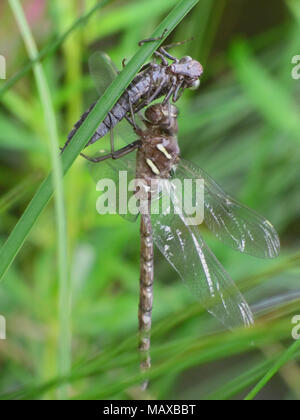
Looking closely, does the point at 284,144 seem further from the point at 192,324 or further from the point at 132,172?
the point at 132,172

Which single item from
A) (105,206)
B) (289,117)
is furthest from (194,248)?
(289,117)

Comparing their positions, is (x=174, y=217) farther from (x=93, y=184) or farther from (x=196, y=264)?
(x=93, y=184)

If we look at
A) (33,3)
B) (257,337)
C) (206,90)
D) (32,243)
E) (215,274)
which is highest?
(206,90)

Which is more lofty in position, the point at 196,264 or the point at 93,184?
the point at 93,184

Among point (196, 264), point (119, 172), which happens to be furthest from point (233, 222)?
point (119, 172)

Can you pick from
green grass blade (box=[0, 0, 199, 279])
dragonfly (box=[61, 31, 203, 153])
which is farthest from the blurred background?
green grass blade (box=[0, 0, 199, 279])

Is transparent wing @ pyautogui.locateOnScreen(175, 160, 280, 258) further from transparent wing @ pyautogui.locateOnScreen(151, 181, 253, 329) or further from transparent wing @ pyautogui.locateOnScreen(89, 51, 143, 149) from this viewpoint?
transparent wing @ pyautogui.locateOnScreen(89, 51, 143, 149)
